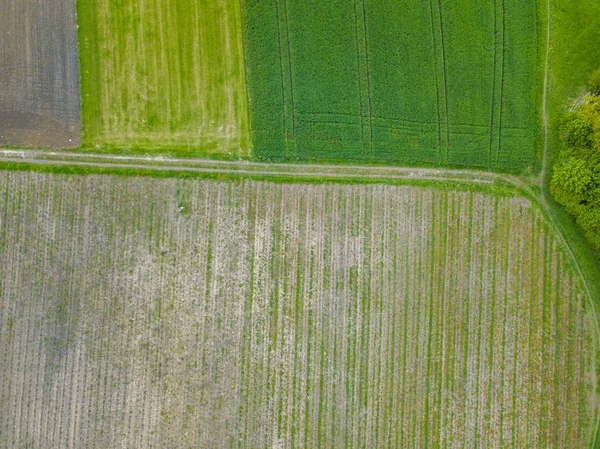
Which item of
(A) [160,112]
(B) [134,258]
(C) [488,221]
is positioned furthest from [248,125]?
(C) [488,221]

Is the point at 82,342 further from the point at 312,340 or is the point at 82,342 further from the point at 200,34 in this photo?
the point at 200,34

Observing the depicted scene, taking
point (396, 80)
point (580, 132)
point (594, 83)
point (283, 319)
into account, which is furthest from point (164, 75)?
point (594, 83)

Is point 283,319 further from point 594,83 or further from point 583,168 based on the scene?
point 594,83

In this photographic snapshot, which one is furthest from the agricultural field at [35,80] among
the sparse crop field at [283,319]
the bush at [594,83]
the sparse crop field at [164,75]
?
the bush at [594,83]

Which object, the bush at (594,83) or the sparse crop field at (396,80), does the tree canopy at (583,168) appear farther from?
the sparse crop field at (396,80)

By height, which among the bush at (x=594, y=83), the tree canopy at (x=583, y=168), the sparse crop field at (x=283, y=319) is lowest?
the sparse crop field at (x=283, y=319)
